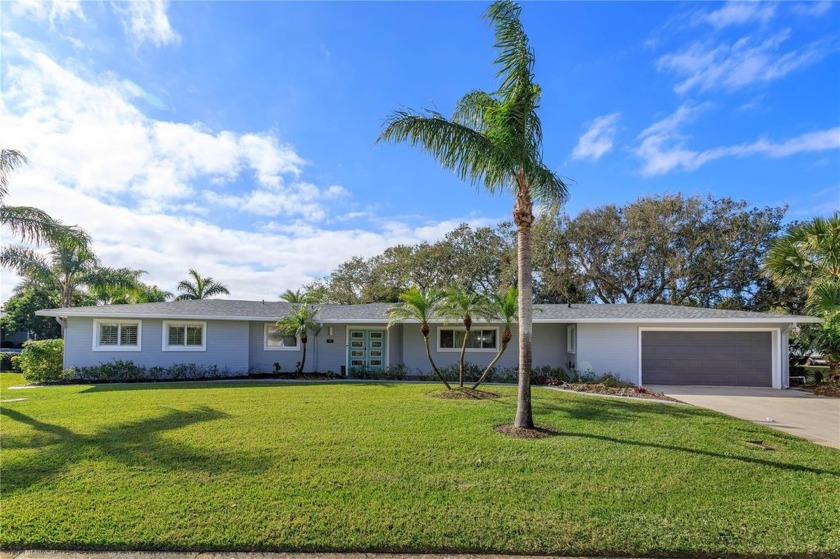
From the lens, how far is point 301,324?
16.6 metres

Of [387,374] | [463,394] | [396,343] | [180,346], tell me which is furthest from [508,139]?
[180,346]

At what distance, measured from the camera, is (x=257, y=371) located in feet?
59.3

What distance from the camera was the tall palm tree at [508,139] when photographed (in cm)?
764

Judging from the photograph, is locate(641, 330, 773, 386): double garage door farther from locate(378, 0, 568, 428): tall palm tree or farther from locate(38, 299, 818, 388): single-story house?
locate(378, 0, 568, 428): tall palm tree

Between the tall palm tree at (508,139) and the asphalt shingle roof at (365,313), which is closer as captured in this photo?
the tall palm tree at (508,139)

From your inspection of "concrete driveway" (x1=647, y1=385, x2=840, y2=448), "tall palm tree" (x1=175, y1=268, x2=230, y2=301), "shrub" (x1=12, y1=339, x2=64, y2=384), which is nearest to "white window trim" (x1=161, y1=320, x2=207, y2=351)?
"shrub" (x1=12, y1=339, x2=64, y2=384)

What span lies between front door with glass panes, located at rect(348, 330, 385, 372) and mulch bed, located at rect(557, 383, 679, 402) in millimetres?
7662

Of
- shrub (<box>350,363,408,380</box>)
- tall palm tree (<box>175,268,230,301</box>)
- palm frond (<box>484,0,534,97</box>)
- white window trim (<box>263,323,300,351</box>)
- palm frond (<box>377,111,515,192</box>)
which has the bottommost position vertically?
shrub (<box>350,363,408,380</box>)

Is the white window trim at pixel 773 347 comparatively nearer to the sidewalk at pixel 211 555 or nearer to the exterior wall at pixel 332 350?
the exterior wall at pixel 332 350

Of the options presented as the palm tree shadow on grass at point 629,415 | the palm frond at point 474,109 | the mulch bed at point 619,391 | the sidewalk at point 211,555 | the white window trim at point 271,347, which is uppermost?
the palm frond at point 474,109

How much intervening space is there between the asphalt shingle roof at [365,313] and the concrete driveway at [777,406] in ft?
7.88

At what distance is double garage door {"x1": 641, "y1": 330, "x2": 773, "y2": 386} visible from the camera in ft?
50.4

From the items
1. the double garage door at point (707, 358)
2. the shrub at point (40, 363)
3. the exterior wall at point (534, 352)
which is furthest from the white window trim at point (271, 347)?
the double garage door at point (707, 358)

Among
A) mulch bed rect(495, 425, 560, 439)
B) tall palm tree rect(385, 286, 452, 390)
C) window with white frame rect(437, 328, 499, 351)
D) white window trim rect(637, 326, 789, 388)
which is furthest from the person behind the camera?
window with white frame rect(437, 328, 499, 351)
